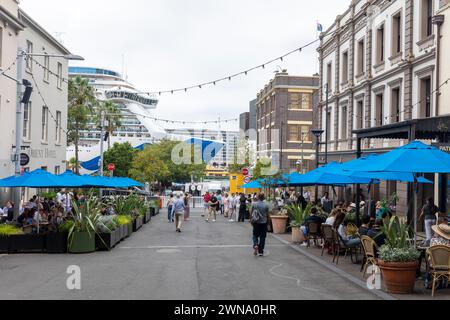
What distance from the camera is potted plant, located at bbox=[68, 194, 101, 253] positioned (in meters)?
15.3

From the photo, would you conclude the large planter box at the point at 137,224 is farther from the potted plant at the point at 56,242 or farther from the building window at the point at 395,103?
the building window at the point at 395,103

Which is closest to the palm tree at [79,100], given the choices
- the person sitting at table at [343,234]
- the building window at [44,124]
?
the building window at [44,124]

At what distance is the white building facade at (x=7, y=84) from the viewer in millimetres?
24000

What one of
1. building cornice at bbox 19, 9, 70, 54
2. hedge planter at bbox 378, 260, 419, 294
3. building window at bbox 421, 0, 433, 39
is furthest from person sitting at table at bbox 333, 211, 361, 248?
building cornice at bbox 19, 9, 70, 54

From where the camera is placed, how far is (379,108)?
29.8m

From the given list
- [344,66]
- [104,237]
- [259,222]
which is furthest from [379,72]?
[104,237]

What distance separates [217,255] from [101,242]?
3577 millimetres

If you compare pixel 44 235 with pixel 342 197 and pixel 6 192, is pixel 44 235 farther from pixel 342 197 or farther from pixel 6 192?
pixel 342 197

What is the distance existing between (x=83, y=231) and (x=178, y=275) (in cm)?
514

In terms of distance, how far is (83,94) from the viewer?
154 feet

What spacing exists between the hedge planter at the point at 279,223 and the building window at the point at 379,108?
33.5 ft

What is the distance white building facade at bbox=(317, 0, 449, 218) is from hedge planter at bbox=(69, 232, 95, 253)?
31.3 ft

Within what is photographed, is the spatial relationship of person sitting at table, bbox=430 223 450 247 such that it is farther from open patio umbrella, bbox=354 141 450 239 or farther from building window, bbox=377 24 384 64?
building window, bbox=377 24 384 64
